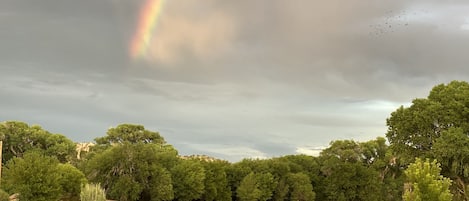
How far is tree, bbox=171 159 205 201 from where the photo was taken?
66312 mm

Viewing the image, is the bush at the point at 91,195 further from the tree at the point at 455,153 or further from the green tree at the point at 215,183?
the tree at the point at 455,153

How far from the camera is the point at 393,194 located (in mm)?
84562

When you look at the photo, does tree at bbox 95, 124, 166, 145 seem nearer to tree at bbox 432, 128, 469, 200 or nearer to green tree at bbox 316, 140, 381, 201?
green tree at bbox 316, 140, 381, 201

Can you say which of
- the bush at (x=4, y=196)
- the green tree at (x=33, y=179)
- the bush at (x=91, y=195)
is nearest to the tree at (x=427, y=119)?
the bush at (x=91, y=195)

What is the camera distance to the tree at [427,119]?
57281 mm

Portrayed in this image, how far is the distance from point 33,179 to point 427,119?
38.8 m

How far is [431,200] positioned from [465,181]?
2879 centimetres

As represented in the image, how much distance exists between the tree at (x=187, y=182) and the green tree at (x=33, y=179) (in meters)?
21.9

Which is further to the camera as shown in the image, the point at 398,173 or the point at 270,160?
the point at 398,173

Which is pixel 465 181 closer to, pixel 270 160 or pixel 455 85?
pixel 455 85

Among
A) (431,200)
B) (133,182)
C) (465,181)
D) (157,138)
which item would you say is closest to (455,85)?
(465,181)

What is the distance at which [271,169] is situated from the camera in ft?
262

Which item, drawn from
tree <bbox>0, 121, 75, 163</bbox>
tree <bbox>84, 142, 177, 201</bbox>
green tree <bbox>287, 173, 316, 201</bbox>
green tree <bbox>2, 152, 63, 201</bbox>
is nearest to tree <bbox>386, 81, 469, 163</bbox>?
green tree <bbox>287, 173, 316, 201</bbox>

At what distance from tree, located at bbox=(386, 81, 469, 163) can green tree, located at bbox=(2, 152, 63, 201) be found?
35.8m
